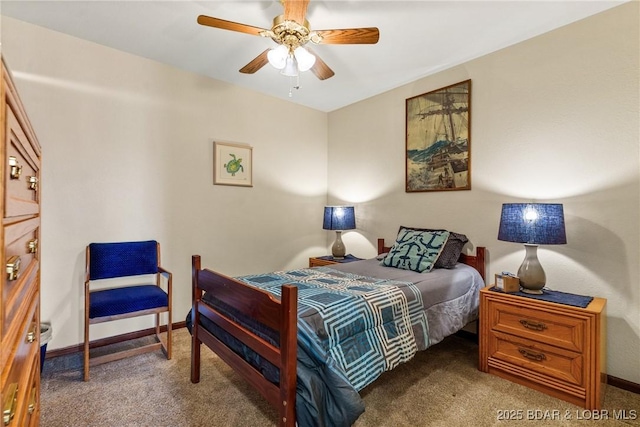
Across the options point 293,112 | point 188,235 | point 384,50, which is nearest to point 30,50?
point 188,235

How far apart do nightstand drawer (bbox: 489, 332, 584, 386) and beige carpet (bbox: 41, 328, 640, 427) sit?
0.15 metres

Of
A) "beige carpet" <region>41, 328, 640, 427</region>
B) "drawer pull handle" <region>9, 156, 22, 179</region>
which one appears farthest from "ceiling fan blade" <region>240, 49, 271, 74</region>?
"beige carpet" <region>41, 328, 640, 427</region>

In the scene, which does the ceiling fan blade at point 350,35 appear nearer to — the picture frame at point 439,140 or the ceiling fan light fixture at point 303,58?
the ceiling fan light fixture at point 303,58

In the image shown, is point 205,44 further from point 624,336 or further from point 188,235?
point 624,336

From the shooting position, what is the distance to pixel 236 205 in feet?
11.4

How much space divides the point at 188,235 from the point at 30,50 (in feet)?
6.10

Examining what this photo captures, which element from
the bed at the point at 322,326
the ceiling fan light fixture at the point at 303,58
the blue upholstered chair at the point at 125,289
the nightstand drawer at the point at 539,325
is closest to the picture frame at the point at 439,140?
the bed at the point at 322,326

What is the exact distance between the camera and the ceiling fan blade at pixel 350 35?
184 centimetres

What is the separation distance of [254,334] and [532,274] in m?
1.91

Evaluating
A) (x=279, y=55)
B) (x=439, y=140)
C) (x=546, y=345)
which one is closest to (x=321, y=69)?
(x=279, y=55)

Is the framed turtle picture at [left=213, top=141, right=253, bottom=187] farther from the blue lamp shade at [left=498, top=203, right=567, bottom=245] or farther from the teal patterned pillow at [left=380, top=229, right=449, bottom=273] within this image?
the blue lamp shade at [left=498, top=203, right=567, bottom=245]

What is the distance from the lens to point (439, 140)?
10.2ft

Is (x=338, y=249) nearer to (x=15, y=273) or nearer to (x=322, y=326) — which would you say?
(x=322, y=326)

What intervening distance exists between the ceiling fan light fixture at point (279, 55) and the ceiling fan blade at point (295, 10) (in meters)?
0.21
